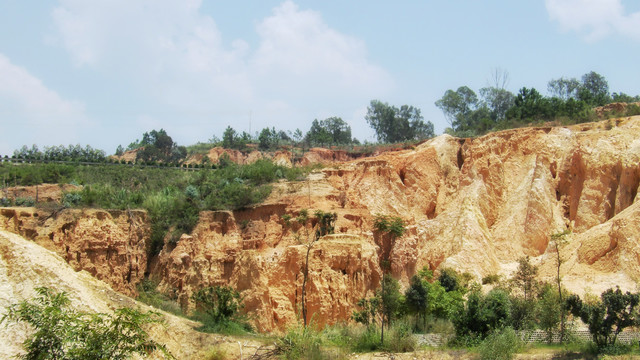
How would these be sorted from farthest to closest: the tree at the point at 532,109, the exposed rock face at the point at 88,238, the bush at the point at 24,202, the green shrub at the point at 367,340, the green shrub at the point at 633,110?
the tree at the point at 532,109 → the green shrub at the point at 633,110 → the bush at the point at 24,202 → the exposed rock face at the point at 88,238 → the green shrub at the point at 367,340

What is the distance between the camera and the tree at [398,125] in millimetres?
72938

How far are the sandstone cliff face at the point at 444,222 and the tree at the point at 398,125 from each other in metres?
21.7

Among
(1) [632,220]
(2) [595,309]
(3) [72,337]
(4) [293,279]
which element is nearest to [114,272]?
(4) [293,279]

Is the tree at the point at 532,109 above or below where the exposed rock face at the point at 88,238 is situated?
above

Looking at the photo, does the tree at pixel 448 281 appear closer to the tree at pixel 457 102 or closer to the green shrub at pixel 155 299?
the green shrub at pixel 155 299

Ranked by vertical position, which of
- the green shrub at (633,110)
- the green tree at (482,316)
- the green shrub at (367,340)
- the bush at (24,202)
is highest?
the green shrub at (633,110)

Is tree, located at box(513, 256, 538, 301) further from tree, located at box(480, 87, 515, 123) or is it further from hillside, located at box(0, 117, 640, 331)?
tree, located at box(480, 87, 515, 123)

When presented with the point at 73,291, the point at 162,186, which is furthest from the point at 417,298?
the point at 162,186

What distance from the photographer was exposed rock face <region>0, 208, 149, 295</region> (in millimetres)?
35156

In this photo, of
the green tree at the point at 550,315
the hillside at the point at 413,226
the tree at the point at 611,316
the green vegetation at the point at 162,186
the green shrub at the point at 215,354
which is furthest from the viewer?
the green vegetation at the point at 162,186

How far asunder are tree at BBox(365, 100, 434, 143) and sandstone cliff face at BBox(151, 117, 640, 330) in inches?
856

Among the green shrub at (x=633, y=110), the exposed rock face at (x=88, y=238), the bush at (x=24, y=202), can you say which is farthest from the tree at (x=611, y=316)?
the bush at (x=24, y=202)

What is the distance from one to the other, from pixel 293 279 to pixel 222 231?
6.31m

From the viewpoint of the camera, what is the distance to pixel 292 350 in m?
28.6
